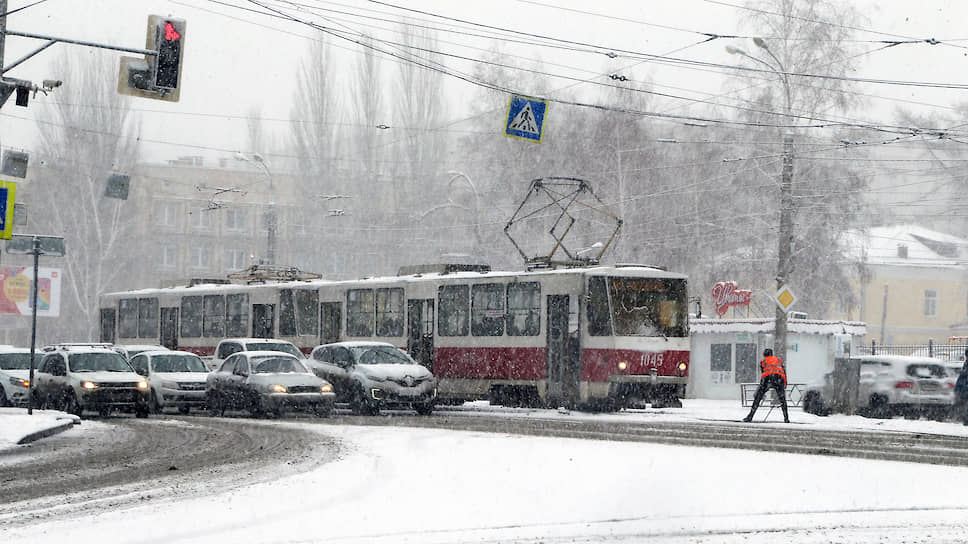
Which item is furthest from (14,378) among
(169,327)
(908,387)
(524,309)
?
(908,387)

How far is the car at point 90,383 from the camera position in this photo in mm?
28062

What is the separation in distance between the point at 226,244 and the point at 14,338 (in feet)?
52.0

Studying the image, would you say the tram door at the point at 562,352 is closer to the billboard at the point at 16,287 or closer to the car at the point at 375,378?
the car at the point at 375,378

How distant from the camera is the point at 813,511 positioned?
11891 mm

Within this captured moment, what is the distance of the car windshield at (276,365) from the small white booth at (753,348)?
16.2m

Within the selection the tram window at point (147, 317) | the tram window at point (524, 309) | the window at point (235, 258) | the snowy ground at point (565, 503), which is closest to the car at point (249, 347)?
the tram window at point (524, 309)

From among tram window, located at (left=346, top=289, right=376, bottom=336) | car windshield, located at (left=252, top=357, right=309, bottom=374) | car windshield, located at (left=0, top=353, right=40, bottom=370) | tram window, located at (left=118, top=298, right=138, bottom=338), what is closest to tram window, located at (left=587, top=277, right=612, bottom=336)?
car windshield, located at (left=252, top=357, right=309, bottom=374)

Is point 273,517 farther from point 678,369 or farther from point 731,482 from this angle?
point 678,369

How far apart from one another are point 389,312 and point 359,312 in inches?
52.6

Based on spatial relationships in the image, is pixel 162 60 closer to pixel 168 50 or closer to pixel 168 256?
pixel 168 50

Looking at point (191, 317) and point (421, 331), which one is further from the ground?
point (421, 331)

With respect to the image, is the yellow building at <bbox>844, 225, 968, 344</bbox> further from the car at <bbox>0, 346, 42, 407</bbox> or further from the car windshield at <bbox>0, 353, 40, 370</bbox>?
the car at <bbox>0, 346, 42, 407</bbox>

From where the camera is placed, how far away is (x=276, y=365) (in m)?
28.4

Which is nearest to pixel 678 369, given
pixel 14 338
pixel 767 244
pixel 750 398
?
pixel 750 398
